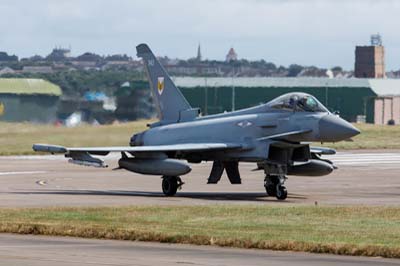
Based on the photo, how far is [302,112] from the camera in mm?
30062

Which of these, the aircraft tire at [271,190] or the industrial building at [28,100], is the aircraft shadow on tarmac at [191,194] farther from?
the industrial building at [28,100]

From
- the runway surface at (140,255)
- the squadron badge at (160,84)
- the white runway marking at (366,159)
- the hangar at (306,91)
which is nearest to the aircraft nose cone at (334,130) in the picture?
the squadron badge at (160,84)

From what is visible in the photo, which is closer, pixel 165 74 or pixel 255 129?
pixel 255 129

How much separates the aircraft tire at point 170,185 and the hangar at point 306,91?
84.7 m

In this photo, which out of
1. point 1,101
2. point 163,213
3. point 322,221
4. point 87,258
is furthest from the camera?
point 1,101

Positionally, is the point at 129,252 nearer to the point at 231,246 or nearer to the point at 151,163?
the point at 231,246

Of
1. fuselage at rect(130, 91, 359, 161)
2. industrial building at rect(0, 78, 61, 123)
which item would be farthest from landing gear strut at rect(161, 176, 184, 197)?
industrial building at rect(0, 78, 61, 123)

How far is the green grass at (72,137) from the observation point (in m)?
49.9

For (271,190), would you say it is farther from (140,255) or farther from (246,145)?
(140,255)

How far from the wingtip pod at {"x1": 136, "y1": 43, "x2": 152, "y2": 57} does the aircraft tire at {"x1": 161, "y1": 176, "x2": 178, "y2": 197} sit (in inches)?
199

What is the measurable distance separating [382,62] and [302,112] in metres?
141

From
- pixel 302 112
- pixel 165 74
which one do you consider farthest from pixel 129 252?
pixel 165 74

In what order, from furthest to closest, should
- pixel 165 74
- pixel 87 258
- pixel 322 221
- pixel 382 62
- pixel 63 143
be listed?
pixel 382 62 < pixel 63 143 < pixel 165 74 < pixel 322 221 < pixel 87 258

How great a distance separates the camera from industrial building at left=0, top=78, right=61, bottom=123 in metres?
60.4
